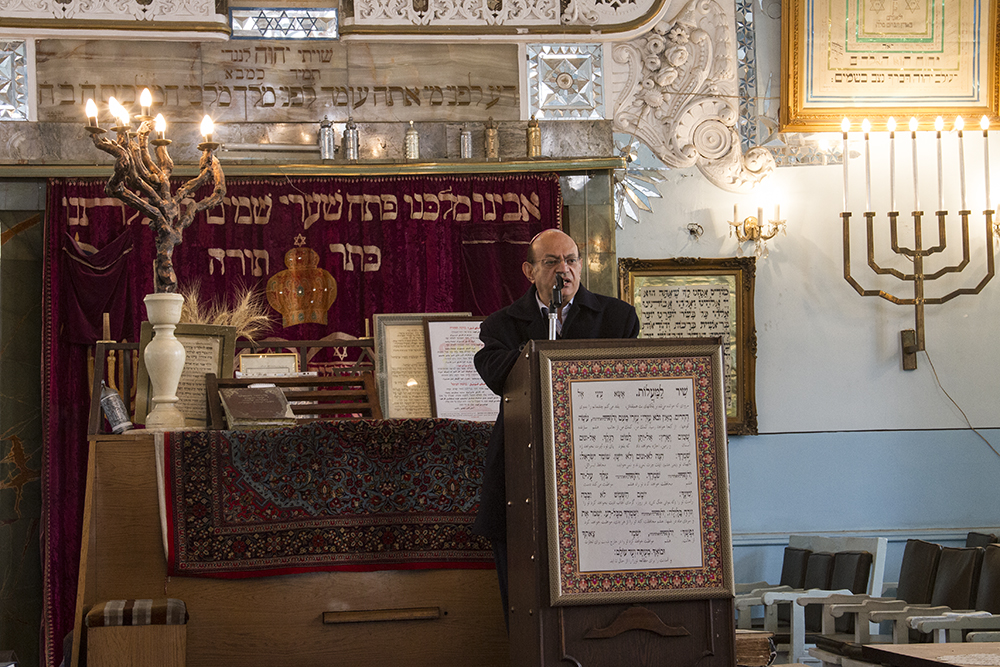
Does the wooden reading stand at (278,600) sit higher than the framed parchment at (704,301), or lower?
lower

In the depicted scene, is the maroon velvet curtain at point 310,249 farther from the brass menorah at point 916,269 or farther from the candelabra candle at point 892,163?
the candelabra candle at point 892,163

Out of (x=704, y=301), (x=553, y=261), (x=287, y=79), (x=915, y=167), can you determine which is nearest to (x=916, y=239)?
(x=915, y=167)

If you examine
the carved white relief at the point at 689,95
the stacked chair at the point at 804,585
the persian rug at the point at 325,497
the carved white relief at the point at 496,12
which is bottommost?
the stacked chair at the point at 804,585

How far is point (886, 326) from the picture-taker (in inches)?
247

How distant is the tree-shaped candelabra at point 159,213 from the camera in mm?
3482

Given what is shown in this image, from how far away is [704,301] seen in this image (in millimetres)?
6172

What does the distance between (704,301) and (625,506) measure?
12.7 feet

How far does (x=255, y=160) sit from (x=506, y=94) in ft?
4.94

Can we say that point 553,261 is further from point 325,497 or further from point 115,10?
point 115,10

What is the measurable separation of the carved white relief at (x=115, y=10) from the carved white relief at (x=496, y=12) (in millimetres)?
898

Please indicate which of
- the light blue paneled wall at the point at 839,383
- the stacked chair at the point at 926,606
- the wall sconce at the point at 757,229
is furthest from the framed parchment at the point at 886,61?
the stacked chair at the point at 926,606

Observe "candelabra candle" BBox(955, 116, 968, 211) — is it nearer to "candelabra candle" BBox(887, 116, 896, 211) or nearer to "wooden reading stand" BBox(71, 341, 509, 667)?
"candelabra candle" BBox(887, 116, 896, 211)

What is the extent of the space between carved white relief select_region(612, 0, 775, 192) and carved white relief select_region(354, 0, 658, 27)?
0.20m

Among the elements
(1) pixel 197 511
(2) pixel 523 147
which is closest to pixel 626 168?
(2) pixel 523 147
